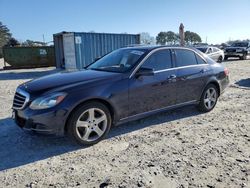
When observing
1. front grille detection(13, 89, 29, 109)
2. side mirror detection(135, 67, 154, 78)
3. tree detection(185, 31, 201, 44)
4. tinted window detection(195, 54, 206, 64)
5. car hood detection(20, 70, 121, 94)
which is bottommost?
front grille detection(13, 89, 29, 109)

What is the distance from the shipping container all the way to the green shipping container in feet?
12.8

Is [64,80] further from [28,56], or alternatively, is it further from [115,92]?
[28,56]

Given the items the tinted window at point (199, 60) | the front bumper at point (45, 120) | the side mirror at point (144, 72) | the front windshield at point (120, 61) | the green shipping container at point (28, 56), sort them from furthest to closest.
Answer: the green shipping container at point (28, 56), the tinted window at point (199, 60), the front windshield at point (120, 61), the side mirror at point (144, 72), the front bumper at point (45, 120)

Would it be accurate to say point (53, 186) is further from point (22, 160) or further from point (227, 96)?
point (227, 96)

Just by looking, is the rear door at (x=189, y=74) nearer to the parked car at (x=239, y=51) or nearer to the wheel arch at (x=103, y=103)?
the wheel arch at (x=103, y=103)

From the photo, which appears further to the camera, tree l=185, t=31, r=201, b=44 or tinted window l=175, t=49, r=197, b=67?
tree l=185, t=31, r=201, b=44

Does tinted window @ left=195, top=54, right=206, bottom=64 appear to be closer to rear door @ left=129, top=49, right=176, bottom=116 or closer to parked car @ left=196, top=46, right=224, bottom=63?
rear door @ left=129, top=49, right=176, bottom=116

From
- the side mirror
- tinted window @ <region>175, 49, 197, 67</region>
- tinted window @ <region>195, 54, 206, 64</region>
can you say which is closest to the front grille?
the side mirror

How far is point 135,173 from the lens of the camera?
10.8 feet

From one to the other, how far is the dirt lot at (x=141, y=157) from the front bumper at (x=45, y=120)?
40cm

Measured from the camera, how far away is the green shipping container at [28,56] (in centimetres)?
1981

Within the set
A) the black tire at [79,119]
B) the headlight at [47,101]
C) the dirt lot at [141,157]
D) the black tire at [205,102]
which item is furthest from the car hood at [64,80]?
the black tire at [205,102]

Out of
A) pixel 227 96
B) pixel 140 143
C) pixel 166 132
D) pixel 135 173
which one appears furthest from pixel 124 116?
pixel 227 96

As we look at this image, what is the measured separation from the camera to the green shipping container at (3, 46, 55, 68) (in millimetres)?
19812
